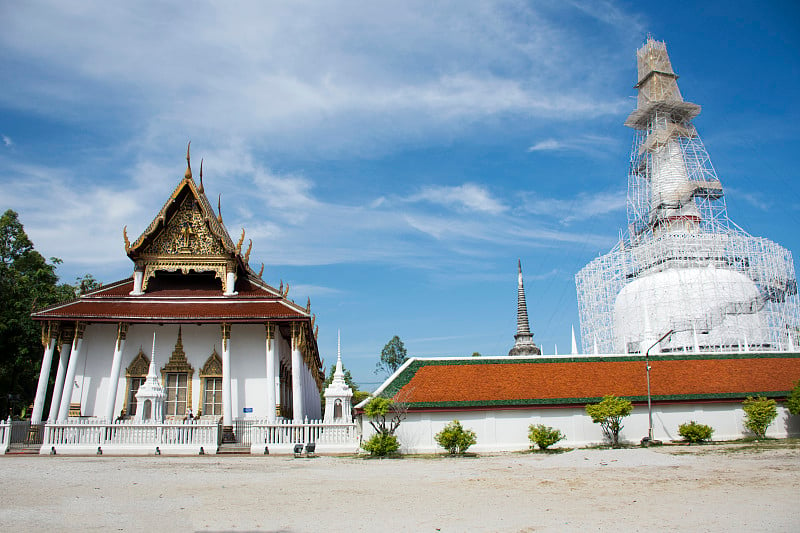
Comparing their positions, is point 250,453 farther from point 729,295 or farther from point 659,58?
point 659,58

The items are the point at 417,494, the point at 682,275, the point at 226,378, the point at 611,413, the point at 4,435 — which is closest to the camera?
the point at 417,494

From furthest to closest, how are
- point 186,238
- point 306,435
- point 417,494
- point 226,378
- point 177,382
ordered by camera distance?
point 186,238, point 177,382, point 226,378, point 306,435, point 417,494

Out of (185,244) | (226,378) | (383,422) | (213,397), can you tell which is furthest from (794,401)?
(185,244)

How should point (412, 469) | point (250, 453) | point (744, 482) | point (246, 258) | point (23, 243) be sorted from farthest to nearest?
1. point (23, 243)
2. point (246, 258)
3. point (250, 453)
4. point (412, 469)
5. point (744, 482)

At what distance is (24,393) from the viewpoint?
31.5 metres

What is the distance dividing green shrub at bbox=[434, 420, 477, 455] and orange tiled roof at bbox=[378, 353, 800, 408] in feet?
3.18

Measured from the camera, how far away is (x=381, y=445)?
1612 centimetres

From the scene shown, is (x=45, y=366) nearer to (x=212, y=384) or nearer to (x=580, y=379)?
(x=212, y=384)

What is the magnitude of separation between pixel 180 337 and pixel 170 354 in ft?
2.16

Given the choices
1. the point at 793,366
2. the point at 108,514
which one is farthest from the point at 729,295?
the point at 108,514

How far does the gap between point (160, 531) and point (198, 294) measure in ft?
51.8

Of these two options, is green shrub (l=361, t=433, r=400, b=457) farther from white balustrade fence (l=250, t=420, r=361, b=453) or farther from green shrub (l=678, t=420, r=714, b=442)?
green shrub (l=678, t=420, r=714, b=442)

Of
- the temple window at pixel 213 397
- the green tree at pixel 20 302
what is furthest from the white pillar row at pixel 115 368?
the green tree at pixel 20 302

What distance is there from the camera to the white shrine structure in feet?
64.0
